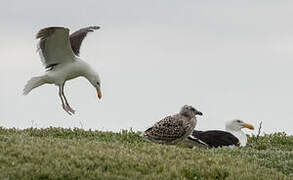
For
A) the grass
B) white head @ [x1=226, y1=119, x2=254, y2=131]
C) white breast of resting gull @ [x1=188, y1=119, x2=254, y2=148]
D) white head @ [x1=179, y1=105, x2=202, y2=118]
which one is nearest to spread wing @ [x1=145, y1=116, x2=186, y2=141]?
white head @ [x1=179, y1=105, x2=202, y2=118]

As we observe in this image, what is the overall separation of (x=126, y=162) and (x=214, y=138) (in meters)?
4.17

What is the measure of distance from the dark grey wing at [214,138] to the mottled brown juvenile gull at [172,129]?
1.42 ft

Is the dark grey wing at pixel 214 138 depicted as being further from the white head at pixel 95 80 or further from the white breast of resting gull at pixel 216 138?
the white head at pixel 95 80

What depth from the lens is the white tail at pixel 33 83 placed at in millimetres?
17052

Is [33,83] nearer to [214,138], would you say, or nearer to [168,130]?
[168,130]

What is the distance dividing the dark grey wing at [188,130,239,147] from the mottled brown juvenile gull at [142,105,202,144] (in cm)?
43

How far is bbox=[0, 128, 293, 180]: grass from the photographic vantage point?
1062 centimetres

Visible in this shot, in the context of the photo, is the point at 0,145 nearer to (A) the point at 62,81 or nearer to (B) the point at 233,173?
(B) the point at 233,173

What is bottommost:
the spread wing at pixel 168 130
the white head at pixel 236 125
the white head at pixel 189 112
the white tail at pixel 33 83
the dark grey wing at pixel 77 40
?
the spread wing at pixel 168 130

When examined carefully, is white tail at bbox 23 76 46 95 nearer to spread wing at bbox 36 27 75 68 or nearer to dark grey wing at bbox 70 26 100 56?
spread wing at bbox 36 27 75 68

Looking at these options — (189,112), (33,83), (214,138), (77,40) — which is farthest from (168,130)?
(77,40)

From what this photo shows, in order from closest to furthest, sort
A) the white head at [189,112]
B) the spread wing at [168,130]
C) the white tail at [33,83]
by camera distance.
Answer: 1. the spread wing at [168,130]
2. the white head at [189,112]
3. the white tail at [33,83]

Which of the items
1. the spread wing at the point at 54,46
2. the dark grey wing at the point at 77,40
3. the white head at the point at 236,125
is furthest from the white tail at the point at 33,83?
the white head at the point at 236,125

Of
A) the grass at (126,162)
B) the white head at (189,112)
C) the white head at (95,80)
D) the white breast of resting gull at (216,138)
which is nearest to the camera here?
the grass at (126,162)
